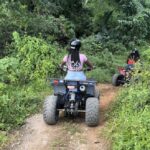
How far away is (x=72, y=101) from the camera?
925cm

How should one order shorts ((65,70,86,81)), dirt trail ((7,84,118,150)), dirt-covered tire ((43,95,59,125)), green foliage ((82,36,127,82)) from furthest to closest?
1. green foliage ((82,36,127,82))
2. shorts ((65,70,86,81))
3. dirt-covered tire ((43,95,59,125))
4. dirt trail ((7,84,118,150))

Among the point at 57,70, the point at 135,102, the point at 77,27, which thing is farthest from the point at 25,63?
the point at 77,27

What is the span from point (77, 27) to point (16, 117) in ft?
39.4

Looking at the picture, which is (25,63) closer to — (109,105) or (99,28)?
(109,105)

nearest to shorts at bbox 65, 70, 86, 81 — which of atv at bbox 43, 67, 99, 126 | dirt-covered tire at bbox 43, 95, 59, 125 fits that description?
atv at bbox 43, 67, 99, 126

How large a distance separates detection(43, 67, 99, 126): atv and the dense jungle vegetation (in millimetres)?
502

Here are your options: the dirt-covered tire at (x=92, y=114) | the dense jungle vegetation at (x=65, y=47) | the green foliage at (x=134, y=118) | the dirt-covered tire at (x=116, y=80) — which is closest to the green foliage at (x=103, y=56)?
the dense jungle vegetation at (x=65, y=47)

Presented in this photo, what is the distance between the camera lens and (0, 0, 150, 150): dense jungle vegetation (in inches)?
333

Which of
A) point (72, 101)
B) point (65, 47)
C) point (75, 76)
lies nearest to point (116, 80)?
point (65, 47)

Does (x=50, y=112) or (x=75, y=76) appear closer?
(x=50, y=112)

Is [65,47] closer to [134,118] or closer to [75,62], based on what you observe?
[75,62]

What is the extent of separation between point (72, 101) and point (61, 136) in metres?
0.95

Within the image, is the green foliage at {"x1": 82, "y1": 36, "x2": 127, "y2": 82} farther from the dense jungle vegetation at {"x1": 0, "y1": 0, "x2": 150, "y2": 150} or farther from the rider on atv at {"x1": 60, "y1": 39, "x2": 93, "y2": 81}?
the rider on atv at {"x1": 60, "y1": 39, "x2": 93, "y2": 81}

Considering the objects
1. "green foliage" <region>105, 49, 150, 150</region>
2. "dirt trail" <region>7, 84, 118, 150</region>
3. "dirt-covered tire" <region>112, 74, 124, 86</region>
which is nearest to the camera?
"green foliage" <region>105, 49, 150, 150</region>
